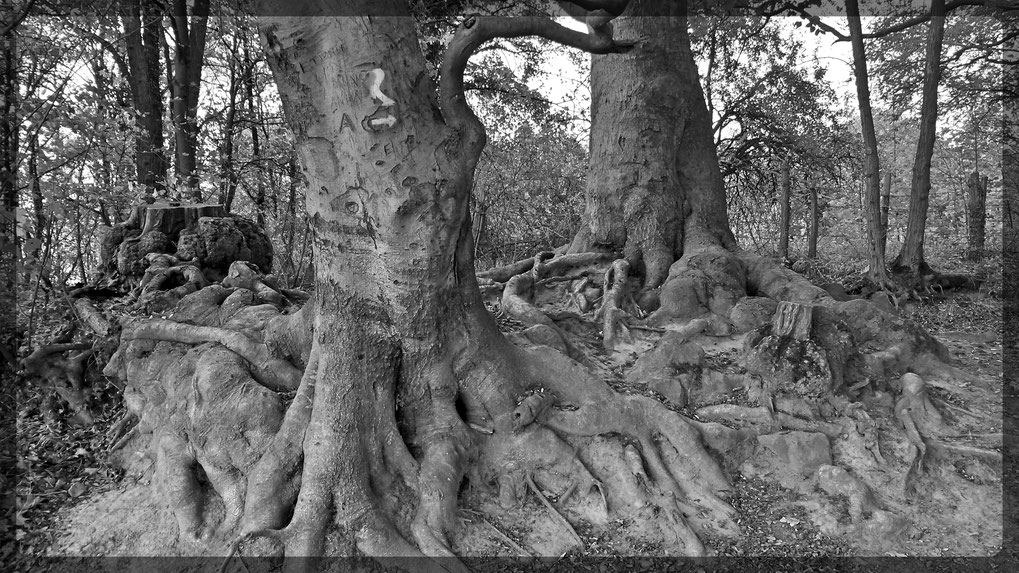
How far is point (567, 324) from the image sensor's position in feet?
18.0

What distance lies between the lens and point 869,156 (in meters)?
8.77

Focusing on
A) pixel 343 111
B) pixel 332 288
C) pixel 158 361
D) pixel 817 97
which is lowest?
pixel 158 361

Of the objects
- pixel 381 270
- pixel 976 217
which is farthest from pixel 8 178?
pixel 976 217

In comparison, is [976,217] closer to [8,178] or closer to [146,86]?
[146,86]

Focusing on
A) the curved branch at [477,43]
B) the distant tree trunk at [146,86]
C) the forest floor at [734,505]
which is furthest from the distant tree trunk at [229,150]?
the curved branch at [477,43]

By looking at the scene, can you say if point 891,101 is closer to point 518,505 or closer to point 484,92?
point 484,92

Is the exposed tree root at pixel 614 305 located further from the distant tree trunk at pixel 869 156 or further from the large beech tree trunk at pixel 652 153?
the distant tree trunk at pixel 869 156

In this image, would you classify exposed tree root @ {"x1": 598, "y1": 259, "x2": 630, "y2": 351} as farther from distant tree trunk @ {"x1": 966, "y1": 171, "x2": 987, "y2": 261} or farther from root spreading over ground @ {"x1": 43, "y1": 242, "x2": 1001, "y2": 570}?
distant tree trunk @ {"x1": 966, "y1": 171, "x2": 987, "y2": 261}

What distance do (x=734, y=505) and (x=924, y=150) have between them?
8395 mm

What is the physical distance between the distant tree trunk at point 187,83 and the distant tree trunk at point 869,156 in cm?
1033

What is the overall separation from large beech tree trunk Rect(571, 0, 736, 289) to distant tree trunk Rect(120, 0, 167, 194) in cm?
624

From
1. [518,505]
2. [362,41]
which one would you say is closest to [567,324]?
[518,505]

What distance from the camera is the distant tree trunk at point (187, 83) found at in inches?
314

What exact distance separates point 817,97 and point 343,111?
10626mm
